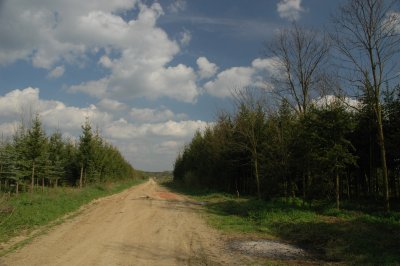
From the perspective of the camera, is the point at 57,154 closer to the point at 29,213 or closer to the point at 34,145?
the point at 34,145

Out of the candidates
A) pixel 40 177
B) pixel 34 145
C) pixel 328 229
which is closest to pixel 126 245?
pixel 328 229

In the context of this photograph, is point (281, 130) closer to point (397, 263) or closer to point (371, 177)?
point (371, 177)

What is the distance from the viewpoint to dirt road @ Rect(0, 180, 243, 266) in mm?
10312

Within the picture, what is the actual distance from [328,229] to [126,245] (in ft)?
24.4

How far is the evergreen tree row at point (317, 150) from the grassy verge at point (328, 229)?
2848mm

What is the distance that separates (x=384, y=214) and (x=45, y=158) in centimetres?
2969

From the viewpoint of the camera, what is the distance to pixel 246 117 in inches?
1257

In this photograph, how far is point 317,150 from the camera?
20.9 m

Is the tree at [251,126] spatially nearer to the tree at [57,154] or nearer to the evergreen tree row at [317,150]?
the evergreen tree row at [317,150]

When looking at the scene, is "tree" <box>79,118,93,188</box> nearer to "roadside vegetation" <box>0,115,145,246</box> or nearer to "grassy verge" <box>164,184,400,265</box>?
"roadside vegetation" <box>0,115,145,246</box>

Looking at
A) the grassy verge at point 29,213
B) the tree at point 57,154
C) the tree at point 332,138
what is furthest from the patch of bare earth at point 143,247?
the tree at point 57,154

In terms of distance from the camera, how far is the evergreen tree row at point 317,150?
20.7m

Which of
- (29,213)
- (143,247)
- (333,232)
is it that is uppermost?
(29,213)

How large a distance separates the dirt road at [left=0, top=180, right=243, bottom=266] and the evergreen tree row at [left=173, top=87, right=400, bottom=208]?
7.81 meters
